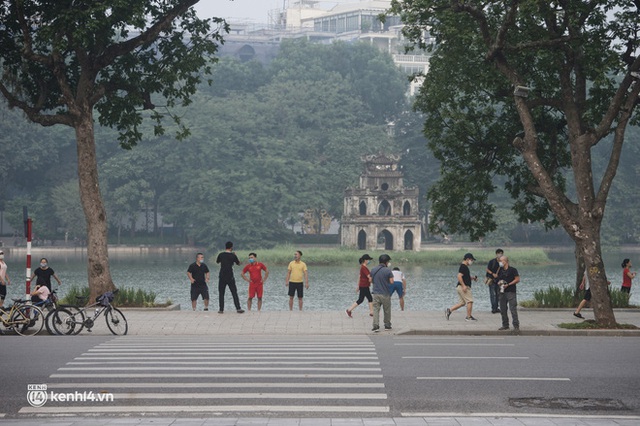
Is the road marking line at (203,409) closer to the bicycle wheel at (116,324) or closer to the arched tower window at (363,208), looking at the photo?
the bicycle wheel at (116,324)

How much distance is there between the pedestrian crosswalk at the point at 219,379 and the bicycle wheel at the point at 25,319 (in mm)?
2930

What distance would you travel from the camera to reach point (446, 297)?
6166cm

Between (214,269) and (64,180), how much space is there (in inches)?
1289

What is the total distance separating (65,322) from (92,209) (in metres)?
8.22

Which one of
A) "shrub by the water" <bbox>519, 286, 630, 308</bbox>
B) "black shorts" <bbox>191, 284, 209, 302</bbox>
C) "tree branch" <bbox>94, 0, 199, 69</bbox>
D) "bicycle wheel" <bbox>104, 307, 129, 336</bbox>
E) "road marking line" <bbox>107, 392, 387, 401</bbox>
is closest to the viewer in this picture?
"road marking line" <bbox>107, 392, 387, 401</bbox>

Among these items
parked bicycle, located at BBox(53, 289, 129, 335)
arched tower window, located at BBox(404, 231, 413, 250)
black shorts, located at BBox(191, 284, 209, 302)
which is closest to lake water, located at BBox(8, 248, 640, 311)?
arched tower window, located at BBox(404, 231, 413, 250)

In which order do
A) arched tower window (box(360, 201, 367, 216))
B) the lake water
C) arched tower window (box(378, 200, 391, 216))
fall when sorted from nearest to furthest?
the lake water
arched tower window (box(360, 201, 367, 216))
arched tower window (box(378, 200, 391, 216))

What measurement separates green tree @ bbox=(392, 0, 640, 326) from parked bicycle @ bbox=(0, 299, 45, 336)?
13.1 m

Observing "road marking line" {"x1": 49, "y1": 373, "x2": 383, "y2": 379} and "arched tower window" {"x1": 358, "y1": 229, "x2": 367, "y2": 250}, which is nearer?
"road marking line" {"x1": 49, "y1": 373, "x2": 383, "y2": 379}

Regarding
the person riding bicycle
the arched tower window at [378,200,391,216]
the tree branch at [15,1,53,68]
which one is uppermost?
the tree branch at [15,1,53,68]

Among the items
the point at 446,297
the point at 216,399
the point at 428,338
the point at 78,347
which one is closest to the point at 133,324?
the point at 78,347

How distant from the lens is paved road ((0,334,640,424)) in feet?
55.4

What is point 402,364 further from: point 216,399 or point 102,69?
point 102,69

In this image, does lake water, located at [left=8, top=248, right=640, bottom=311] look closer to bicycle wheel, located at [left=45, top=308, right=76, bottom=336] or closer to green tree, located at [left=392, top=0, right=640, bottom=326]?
green tree, located at [left=392, top=0, right=640, bottom=326]
